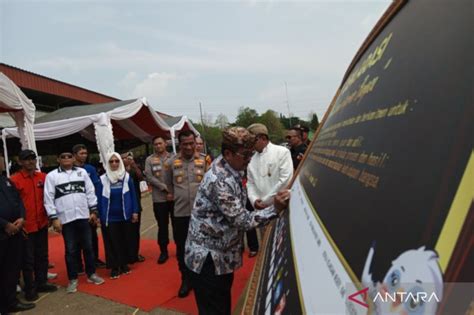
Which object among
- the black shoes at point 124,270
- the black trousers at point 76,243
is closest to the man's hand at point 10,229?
the black trousers at point 76,243

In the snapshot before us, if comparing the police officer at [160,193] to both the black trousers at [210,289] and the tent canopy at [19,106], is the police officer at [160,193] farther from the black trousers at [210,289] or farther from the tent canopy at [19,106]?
the black trousers at [210,289]

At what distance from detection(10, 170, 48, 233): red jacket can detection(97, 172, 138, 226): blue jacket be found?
69 cm

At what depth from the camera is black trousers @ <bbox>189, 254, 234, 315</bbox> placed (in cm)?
189

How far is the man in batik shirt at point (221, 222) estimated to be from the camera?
1757 millimetres

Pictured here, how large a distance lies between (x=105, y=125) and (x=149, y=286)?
4341 millimetres

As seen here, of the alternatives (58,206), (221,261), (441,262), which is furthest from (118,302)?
(441,262)

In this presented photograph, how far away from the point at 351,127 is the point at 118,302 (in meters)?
3.49

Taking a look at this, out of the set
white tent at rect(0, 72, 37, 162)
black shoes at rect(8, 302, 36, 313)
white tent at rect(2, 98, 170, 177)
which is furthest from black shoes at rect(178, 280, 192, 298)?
white tent at rect(2, 98, 170, 177)

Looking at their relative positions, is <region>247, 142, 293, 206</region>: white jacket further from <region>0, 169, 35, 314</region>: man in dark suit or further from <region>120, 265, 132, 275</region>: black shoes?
<region>0, 169, 35, 314</region>: man in dark suit

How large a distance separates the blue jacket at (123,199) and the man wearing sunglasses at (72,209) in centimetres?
21

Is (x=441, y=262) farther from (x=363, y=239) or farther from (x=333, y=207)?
(x=333, y=207)

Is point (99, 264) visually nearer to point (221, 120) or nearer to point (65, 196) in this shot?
Result: point (65, 196)

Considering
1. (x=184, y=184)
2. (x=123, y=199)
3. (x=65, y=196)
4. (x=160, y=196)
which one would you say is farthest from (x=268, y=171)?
(x=65, y=196)

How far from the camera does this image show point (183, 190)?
3.52m
